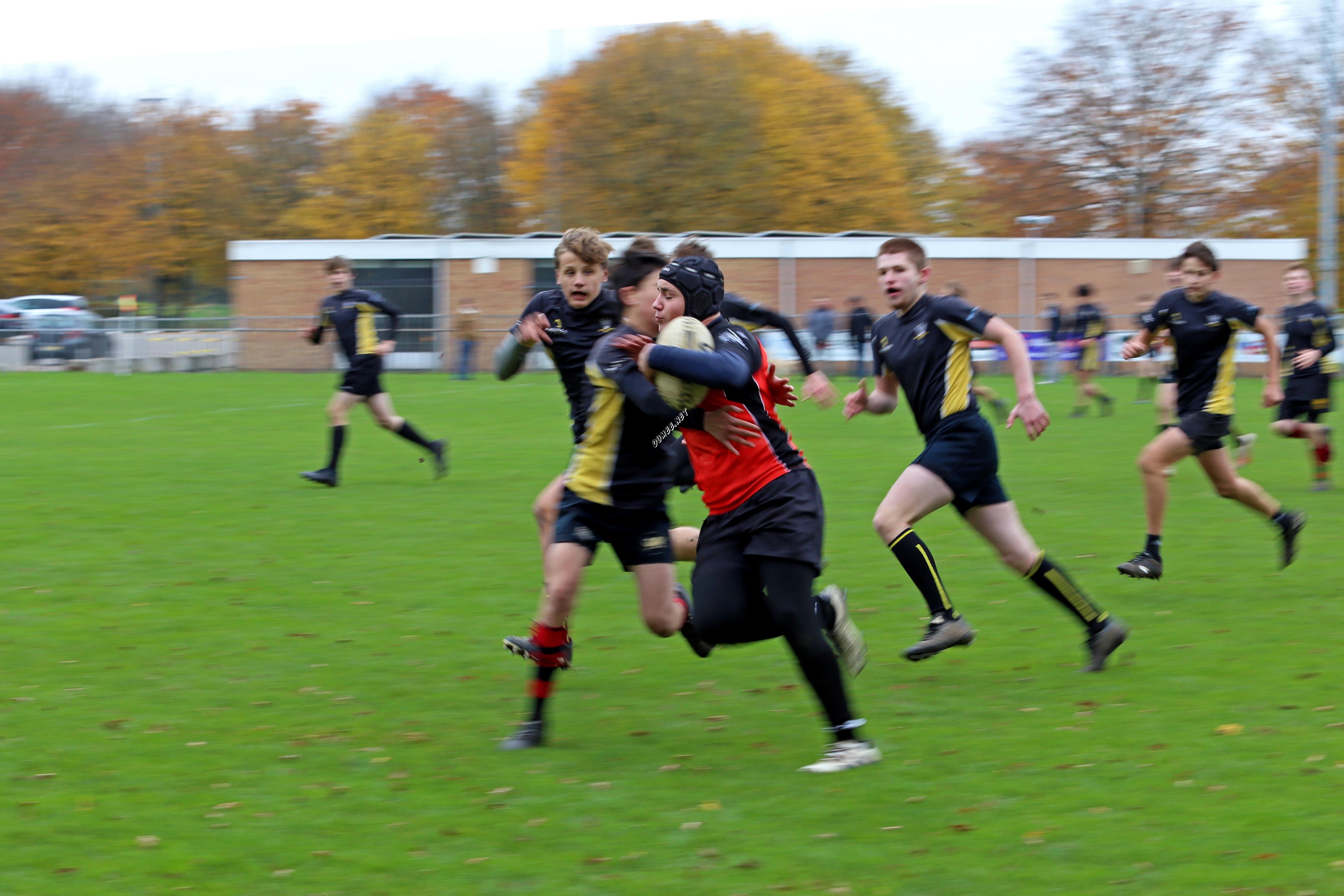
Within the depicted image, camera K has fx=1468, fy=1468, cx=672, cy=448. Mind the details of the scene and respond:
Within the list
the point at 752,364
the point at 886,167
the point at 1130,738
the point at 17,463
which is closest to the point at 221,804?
the point at 752,364

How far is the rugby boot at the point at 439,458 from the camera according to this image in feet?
44.6

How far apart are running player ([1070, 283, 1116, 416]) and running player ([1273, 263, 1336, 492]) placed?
8.27 metres

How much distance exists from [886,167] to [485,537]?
38.8 metres

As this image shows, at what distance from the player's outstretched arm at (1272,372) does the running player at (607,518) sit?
16.4 ft

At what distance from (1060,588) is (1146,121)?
1730 inches

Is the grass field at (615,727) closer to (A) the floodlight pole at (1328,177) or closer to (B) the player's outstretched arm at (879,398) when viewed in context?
(B) the player's outstretched arm at (879,398)

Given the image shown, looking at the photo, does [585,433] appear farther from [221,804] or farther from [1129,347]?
[1129,347]

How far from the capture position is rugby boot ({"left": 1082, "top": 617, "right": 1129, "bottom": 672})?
20.7 ft

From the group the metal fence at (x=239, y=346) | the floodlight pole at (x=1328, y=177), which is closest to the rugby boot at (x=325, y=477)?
the metal fence at (x=239, y=346)

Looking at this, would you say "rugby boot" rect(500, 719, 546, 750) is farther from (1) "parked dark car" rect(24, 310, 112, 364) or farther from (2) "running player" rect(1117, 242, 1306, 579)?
(1) "parked dark car" rect(24, 310, 112, 364)

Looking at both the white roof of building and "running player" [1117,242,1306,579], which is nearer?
"running player" [1117,242,1306,579]

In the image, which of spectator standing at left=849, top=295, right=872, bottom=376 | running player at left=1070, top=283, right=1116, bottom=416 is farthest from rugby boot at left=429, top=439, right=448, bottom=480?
spectator standing at left=849, top=295, right=872, bottom=376

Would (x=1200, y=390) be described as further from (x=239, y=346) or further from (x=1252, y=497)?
(x=239, y=346)

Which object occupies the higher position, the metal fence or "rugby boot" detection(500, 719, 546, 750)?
the metal fence
